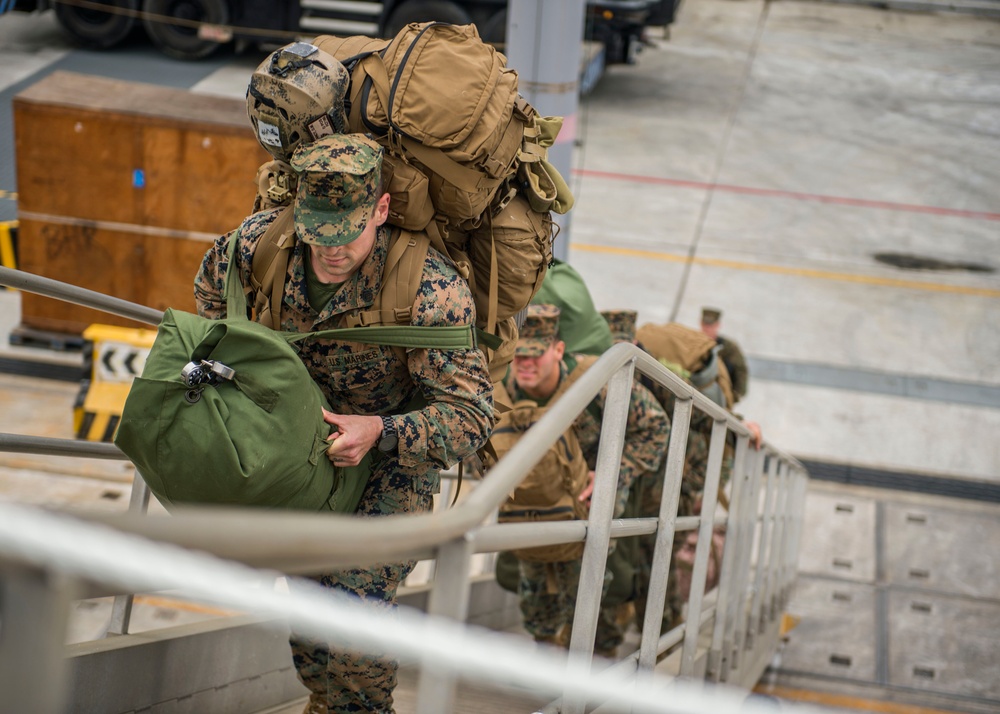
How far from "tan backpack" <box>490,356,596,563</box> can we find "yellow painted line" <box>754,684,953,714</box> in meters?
2.45

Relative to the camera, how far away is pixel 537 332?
399 cm

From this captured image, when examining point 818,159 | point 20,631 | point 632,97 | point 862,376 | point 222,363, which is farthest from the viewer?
point 632,97

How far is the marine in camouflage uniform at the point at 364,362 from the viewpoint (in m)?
2.50

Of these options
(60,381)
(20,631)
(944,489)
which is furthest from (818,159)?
(20,631)

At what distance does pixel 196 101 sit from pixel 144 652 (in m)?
5.99

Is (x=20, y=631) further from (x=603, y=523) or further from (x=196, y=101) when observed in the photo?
(x=196, y=101)

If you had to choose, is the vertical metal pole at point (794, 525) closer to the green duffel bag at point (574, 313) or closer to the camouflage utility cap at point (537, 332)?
the green duffel bag at point (574, 313)

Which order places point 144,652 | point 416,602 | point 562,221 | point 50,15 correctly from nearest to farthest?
1. point 144,652
2. point 416,602
3. point 562,221
4. point 50,15

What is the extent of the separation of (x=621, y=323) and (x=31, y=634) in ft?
14.0

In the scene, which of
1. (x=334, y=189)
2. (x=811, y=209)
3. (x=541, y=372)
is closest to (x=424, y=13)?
(x=811, y=209)

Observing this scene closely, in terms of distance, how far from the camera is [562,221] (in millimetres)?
5859

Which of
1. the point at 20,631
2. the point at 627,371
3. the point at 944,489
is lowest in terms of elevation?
the point at 944,489

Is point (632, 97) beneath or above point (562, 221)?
beneath

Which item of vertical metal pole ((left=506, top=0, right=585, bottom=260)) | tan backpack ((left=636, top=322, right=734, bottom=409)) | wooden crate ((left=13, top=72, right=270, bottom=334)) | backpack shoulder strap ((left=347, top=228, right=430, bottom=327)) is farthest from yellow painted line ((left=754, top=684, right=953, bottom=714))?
wooden crate ((left=13, top=72, right=270, bottom=334))
